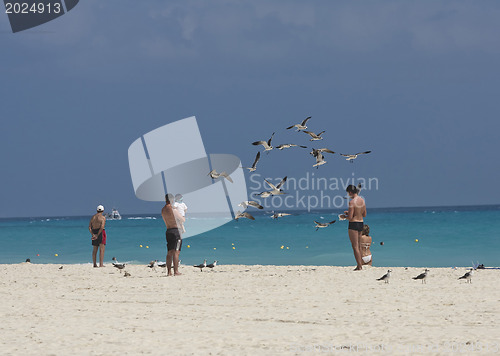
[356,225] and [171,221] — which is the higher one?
[171,221]

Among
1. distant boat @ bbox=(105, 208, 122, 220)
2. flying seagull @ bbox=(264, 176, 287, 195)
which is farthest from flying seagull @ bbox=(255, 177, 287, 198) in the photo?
distant boat @ bbox=(105, 208, 122, 220)

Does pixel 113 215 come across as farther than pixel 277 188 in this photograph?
Yes

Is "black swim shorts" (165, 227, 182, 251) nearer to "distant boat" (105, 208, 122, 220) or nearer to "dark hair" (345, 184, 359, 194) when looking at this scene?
"dark hair" (345, 184, 359, 194)

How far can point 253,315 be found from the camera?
920 centimetres

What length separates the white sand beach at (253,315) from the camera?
704 centimetres

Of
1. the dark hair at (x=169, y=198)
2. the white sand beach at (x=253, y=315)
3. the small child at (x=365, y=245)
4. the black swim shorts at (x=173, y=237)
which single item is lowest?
the white sand beach at (x=253, y=315)

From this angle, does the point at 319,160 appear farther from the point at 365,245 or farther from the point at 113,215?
the point at 113,215

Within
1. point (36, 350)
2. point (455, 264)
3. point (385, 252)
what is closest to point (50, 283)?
point (36, 350)

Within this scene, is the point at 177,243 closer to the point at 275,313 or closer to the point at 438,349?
the point at 275,313

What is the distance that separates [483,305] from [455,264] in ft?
48.8

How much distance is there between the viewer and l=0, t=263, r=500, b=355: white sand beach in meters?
7.04

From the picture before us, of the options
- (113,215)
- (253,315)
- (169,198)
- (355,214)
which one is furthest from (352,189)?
(113,215)

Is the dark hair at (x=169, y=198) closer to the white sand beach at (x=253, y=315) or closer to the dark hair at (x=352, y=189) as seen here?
the white sand beach at (x=253, y=315)

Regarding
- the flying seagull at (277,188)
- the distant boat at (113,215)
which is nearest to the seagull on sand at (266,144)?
the flying seagull at (277,188)
